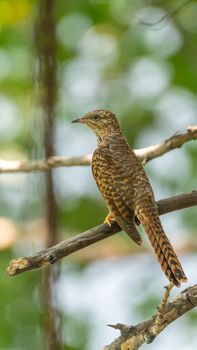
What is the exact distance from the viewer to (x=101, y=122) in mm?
6414

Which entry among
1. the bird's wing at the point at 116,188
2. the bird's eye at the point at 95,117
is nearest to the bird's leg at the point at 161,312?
the bird's wing at the point at 116,188

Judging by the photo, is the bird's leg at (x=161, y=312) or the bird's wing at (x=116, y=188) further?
the bird's wing at (x=116, y=188)

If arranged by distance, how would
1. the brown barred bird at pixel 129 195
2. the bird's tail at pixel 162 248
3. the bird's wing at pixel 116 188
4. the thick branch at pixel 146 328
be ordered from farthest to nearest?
the bird's wing at pixel 116 188 → the brown barred bird at pixel 129 195 → the bird's tail at pixel 162 248 → the thick branch at pixel 146 328

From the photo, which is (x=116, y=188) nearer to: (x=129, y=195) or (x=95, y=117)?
(x=129, y=195)

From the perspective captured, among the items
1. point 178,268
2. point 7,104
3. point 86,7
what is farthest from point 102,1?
point 178,268

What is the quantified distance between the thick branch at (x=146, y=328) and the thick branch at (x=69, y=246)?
395 mm

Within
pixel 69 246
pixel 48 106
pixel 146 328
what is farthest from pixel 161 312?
pixel 48 106

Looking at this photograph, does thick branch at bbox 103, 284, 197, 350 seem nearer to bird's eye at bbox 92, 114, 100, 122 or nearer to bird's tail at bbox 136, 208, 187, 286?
bird's tail at bbox 136, 208, 187, 286

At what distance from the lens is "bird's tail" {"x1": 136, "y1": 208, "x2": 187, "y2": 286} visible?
13.5ft

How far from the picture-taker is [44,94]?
2.97 m

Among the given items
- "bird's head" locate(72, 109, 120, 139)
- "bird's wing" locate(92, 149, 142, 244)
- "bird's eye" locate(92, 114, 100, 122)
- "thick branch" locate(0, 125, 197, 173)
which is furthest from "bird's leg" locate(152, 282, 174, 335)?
"bird's eye" locate(92, 114, 100, 122)

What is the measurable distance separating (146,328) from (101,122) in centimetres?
305

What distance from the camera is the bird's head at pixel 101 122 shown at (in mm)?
6348

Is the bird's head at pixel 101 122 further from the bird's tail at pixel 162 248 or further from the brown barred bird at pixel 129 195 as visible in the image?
the bird's tail at pixel 162 248
